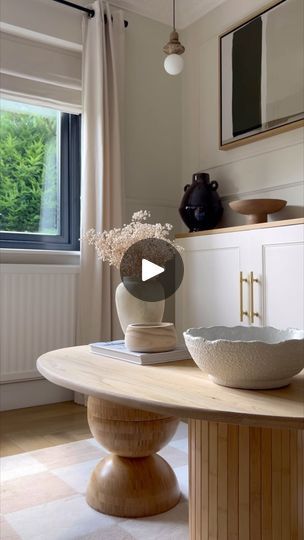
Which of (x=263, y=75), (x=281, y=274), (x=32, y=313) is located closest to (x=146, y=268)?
(x=281, y=274)

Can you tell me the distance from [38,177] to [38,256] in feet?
1.78

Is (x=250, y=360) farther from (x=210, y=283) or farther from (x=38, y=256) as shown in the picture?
(x=38, y=256)

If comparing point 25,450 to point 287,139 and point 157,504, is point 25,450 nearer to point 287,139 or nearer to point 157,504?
point 157,504

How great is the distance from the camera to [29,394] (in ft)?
9.49

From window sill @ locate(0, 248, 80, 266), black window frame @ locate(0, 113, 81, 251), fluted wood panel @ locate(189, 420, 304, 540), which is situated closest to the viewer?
fluted wood panel @ locate(189, 420, 304, 540)

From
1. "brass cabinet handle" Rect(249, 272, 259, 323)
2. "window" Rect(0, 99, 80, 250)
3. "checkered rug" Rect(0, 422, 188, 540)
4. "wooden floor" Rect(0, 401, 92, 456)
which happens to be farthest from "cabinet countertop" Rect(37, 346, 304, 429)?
"window" Rect(0, 99, 80, 250)

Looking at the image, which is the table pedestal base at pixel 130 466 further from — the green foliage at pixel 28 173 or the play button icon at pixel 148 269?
the green foliage at pixel 28 173

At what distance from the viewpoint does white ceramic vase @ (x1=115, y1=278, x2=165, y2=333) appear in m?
1.49

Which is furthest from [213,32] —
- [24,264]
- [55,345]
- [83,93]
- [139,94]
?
[55,345]

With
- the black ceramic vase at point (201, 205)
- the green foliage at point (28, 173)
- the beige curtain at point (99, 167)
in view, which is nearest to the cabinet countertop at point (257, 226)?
the black ceramic vase at point (201, 205)

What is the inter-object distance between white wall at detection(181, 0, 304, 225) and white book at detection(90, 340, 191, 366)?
157 centimetres

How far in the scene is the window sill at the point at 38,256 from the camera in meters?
2.84

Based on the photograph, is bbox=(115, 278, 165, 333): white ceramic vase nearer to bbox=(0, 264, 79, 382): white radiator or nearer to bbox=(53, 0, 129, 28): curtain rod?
bbox=(0, 264, 79, 382): white radiator

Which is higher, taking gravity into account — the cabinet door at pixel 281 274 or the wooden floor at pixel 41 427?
the cabinet door at pixel 281 274
